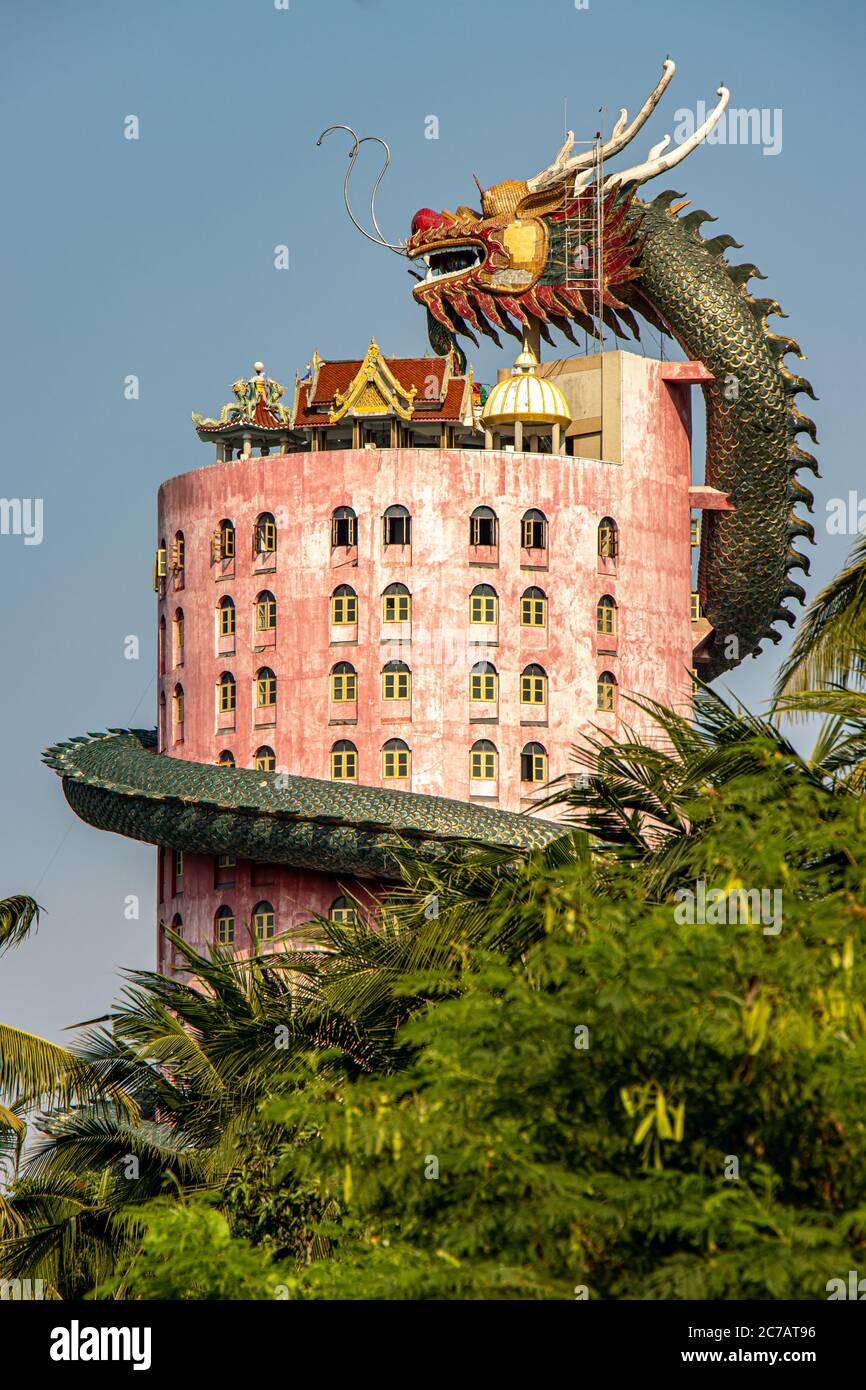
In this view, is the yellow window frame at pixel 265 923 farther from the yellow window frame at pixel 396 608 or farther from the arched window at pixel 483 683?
the yellow window frame at pixel 396 608

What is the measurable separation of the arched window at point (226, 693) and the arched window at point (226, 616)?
936 mm

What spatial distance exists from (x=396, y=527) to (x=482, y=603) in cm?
252

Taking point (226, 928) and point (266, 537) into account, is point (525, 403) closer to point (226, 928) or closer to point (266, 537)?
point (266, 537)

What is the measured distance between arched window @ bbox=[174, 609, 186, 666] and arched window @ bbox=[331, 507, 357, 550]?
4.80 meters

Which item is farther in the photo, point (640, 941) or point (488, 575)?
point (488, 575)

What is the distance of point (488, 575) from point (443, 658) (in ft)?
6.86

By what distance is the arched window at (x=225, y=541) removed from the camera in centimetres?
6206

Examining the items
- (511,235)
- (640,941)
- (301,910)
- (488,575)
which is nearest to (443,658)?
(488,575)

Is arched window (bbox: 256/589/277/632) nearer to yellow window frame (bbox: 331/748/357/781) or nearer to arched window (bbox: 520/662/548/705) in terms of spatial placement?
yellow window frame (bbox: 331/748/357/781)

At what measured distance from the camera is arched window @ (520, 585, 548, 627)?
6038 cm

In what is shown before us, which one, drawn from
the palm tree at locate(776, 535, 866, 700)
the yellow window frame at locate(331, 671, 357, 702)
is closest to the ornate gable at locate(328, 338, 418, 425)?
the yellow window frame at locate(331, 671, 357, 702)

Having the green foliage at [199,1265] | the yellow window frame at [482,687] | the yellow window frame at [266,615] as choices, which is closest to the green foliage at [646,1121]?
the green foliage at [199,1265]

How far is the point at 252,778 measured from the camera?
5734 centimetres
